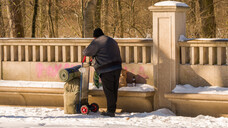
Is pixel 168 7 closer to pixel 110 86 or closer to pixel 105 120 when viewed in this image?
pixel 110 86

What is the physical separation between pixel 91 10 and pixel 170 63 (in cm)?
783

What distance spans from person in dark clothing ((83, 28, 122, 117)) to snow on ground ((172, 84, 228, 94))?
1.19 meters

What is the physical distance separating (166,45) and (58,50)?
235 cm

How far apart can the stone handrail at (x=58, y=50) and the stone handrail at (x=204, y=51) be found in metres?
0.71

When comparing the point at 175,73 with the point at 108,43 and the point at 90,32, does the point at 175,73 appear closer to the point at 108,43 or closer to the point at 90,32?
the point at 108,43

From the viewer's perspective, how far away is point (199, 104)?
9.25m

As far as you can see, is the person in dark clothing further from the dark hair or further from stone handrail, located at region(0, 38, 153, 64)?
stone handrail, located at region(0, 38, 153, 64)

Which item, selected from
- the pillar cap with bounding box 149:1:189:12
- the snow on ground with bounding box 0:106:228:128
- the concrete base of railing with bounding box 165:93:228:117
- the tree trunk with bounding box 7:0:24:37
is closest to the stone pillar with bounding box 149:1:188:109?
the pillar cap with bounding box 149:1:189:12

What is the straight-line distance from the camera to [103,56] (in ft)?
29.9

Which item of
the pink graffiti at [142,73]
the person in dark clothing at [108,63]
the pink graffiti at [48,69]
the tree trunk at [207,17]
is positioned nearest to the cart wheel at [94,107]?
the person in dark clothing at [108,63]

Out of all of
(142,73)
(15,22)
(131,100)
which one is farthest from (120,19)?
(131,100)

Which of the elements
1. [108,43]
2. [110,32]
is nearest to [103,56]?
[108,43]

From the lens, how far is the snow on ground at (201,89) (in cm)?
903

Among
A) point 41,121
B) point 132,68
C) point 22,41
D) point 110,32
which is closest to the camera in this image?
point 41,121
